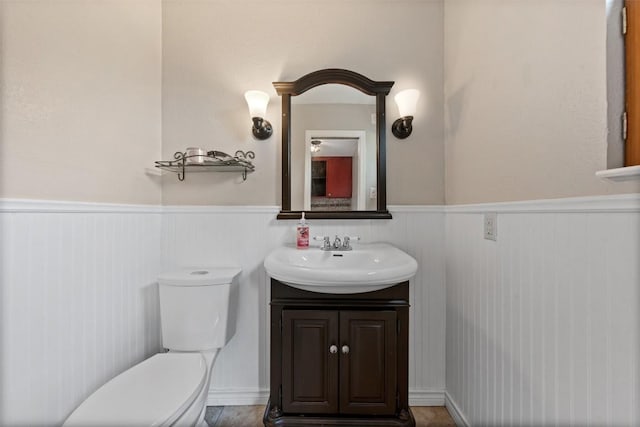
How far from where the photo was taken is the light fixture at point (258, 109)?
1.42m

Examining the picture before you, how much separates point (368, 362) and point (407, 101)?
132cm

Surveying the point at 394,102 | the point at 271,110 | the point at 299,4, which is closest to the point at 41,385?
the point at 271,110

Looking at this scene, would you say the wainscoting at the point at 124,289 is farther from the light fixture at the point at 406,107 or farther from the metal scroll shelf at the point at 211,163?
the light fixture at the point at 406,107

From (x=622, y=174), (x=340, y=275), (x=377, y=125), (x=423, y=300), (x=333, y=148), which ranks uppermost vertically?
(x=377, y=125)

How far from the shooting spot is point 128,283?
4.15 feet

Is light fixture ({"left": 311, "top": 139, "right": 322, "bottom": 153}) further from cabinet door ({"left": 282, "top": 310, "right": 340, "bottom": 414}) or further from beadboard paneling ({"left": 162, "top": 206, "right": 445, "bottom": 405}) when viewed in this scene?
cabinet door ({"left": 282, "top": 310, "right": 340, "bottom": 414})

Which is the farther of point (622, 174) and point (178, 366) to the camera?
point (178, 366)

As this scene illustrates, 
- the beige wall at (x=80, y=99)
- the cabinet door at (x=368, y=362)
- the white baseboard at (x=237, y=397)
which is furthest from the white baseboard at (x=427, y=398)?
the beige wall at (x=80, y=99)

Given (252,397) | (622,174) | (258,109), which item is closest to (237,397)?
(252,397)

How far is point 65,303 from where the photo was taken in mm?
971

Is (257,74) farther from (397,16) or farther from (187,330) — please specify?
(187,330)

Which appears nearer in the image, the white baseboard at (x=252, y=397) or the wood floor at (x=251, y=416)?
the wood floor at (x=251, y=416)

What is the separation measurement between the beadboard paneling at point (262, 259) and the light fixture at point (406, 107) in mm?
456

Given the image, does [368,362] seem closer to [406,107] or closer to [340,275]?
[340,275]
